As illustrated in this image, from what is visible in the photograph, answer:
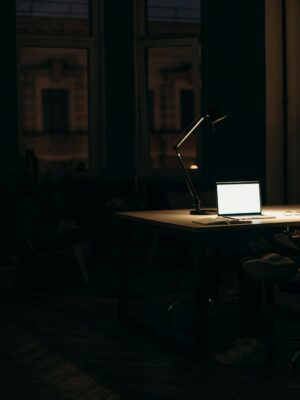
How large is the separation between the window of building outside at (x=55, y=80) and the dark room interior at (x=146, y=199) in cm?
2

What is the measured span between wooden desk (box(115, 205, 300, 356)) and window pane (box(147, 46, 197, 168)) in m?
3.74

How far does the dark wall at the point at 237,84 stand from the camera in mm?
8570

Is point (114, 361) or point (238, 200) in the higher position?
point (238, 200)

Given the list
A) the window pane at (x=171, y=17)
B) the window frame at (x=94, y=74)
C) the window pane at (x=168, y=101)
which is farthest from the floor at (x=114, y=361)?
the window pane at (x=171, y=17)

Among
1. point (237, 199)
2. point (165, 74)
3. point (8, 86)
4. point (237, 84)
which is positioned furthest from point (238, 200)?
point (165, 74)

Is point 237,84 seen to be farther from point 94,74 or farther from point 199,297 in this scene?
point 199,297

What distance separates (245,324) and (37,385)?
1.32 m

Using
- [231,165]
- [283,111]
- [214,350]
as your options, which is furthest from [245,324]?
[231,165]

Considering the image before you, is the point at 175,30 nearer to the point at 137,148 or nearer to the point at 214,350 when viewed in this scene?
the point at 137,148

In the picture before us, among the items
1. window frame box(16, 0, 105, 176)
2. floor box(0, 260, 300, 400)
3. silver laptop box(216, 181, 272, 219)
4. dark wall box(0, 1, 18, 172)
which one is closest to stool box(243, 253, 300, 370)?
floor box(0, 260, 300, 400)

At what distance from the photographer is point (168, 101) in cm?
979

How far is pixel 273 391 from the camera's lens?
3.93m

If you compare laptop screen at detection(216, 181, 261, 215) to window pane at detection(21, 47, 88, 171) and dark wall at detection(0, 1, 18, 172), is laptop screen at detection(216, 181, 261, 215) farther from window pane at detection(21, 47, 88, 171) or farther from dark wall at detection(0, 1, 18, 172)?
window pane at detection(21, 47, 88, 171)

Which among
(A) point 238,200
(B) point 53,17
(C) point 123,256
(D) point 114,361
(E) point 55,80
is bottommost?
(D) point 114,361
